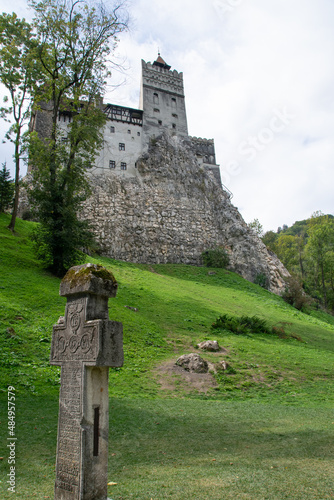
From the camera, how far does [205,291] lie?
28.8 meters

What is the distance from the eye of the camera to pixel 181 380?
11.4 m

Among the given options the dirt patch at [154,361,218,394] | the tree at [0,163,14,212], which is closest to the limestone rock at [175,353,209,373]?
the dirt patch at [154,361,218,394]

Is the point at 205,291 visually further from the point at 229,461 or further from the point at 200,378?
the point at 229,461

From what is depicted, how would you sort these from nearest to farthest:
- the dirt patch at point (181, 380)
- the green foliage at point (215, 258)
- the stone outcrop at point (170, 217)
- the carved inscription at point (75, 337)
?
1. the carved inscription at point (75, 337)
2. the dirt patch at point (181, 380)
3. the stone outcrop at point (170, 217)
4. the green foliage at point (215, 258)

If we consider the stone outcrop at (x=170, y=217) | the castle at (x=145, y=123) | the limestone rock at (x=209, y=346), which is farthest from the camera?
the castle at (x=145, y=123)

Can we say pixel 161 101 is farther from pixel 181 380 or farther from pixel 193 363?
pixel 181 380

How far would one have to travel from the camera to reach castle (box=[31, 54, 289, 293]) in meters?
37.8

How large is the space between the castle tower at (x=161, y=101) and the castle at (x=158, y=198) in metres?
0.15

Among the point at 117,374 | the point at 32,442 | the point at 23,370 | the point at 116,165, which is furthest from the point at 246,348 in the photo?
the point at 116,165

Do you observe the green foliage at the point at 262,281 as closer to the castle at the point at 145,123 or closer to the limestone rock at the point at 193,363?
the castle at the point at 145,123

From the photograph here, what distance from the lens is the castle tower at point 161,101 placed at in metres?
45.9

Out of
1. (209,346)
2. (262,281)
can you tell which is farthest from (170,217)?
(209,346)

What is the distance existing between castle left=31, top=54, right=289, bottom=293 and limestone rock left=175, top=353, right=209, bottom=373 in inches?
947

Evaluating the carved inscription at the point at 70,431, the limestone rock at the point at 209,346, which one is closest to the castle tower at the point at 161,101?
the limestone rock at the point at 209,346
